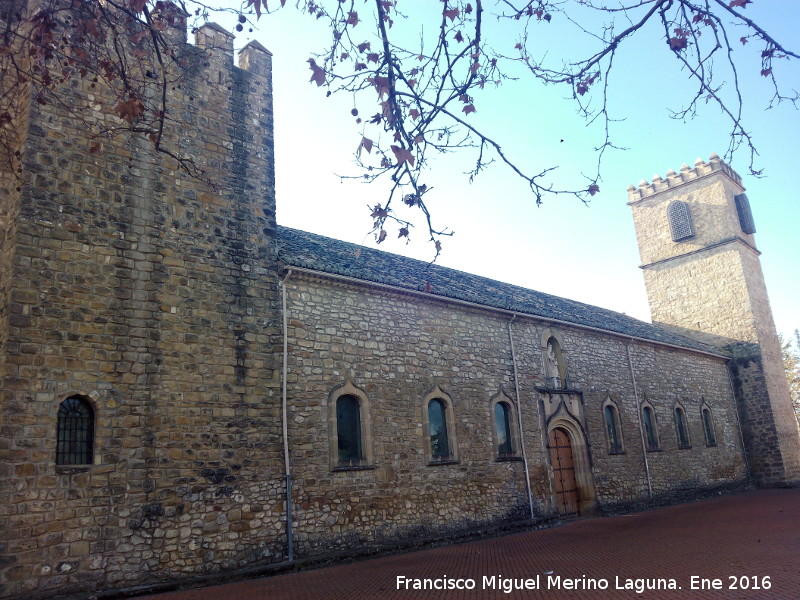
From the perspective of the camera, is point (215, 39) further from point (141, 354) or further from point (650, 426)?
point (650, 426)

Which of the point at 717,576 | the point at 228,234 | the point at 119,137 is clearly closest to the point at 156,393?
the point at 228,234

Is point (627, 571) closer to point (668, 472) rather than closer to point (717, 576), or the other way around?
point (717, 576)

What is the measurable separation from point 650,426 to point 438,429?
36.3 ft

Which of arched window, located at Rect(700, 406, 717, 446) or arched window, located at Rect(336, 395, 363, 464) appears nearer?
arched window, located at Rect(336, 395, 363, 464)

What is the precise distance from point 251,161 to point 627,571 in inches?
404

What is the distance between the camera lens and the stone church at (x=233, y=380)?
30.2 ft

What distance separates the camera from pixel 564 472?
17875 mm

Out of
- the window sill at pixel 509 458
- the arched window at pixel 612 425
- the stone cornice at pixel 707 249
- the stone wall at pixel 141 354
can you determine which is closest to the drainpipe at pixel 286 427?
the stone wall at pixel 141 354

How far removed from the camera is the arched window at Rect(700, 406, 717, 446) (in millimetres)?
25281

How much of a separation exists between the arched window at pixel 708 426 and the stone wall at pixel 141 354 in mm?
20583

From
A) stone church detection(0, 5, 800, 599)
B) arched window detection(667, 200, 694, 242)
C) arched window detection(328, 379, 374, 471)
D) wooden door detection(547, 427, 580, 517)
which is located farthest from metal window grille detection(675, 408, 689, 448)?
arched window detection(328, 379, 374, 471)

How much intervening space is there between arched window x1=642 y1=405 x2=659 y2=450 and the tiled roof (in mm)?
2715

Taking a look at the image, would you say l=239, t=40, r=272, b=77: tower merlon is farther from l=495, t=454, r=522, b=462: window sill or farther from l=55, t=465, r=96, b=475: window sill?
l=495, t=454, r=522, b=462: window sill

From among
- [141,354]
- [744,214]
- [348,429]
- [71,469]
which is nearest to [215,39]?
[141,354]
